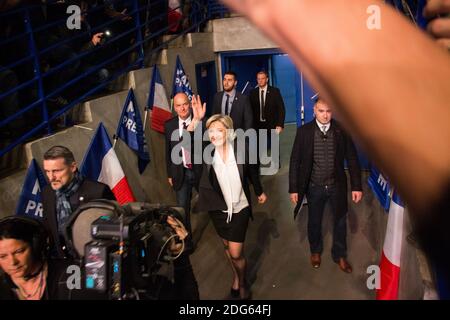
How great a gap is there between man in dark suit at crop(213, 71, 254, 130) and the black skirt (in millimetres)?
1983

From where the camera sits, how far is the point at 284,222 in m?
5.08

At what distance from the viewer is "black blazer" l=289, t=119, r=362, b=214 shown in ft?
12.7

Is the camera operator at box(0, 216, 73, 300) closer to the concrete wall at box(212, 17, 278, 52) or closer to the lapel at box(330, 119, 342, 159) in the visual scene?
the lapel at box(330, 119, 342, 159)

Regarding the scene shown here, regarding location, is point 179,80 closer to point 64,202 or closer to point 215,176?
point 215,176

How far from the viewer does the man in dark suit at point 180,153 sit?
13.6 feet

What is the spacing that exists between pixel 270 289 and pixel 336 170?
1.31 m

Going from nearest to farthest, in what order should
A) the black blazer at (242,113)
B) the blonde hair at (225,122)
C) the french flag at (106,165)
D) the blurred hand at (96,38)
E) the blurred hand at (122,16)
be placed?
1. the blonde hair at (225,122)
2. the french flag at (106,165)
3. the blurred hand at (96,38)
4. the blurred hand at (122,16)
5. the black blazer at (242,113)

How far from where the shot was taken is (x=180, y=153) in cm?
421

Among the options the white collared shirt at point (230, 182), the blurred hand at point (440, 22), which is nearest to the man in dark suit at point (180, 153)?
the white collared shirt at point (230, 182)

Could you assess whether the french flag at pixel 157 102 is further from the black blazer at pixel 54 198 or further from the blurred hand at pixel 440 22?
the blurred hand at pixel 440 22

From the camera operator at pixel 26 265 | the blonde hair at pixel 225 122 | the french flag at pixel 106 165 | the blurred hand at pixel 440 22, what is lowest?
the camera operator at pixel 26 265

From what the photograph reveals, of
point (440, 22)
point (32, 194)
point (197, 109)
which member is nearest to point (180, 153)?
point (197, 109)

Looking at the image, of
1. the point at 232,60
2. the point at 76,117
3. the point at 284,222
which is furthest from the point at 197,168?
the point at 232,60

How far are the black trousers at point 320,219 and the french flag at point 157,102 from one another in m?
2.11
